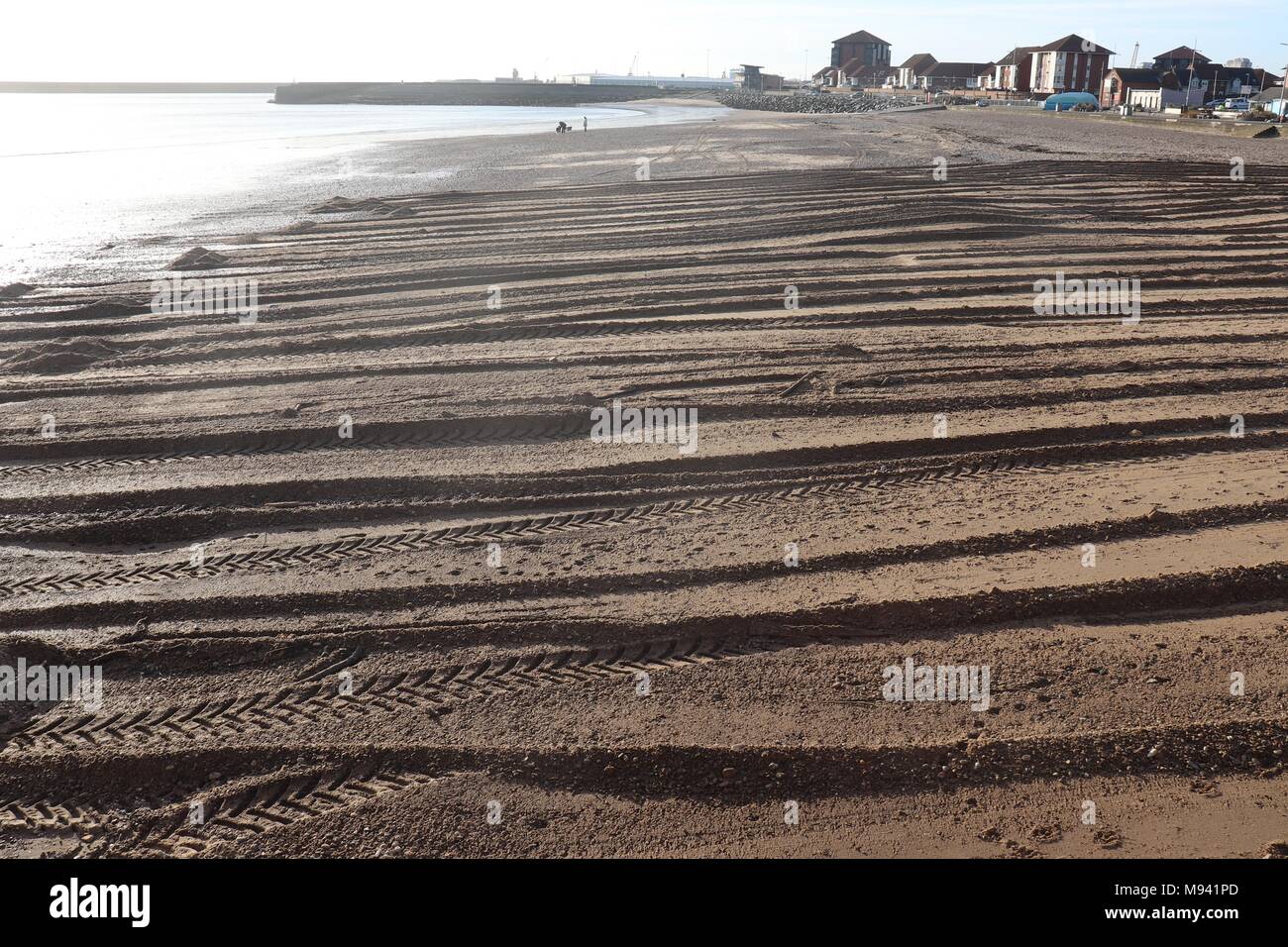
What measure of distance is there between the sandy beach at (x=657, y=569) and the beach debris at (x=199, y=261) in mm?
2400

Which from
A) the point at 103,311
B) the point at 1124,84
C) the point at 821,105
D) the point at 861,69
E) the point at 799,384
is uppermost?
the point at 861,69

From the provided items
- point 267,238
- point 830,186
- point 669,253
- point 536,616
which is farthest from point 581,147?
point 536,616

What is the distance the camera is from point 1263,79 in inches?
2977

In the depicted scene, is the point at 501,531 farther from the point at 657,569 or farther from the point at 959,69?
the point at 959,69

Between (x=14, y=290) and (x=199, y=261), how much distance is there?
7.88 feet

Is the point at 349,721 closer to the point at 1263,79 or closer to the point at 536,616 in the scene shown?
the point at 536,616

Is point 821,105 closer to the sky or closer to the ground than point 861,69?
closer to the ground

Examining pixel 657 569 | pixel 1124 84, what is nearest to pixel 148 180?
pixel 657 569

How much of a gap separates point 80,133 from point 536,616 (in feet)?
165

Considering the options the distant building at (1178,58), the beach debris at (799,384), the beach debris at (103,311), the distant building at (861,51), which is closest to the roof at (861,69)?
the distant building at (861,51)

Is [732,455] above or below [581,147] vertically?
below

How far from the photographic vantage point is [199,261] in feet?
44.6

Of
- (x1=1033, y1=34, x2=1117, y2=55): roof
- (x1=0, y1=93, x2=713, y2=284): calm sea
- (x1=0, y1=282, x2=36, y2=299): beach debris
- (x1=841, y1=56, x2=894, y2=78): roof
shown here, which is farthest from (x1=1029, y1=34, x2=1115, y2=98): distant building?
(x1=0, y1=282, x2=36, y2=299): beach debris
